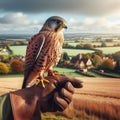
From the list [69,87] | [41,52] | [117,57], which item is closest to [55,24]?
[41,52]

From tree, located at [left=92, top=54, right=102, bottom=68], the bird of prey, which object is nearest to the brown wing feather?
the bird of prey

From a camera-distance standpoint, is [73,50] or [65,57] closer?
[65,57]

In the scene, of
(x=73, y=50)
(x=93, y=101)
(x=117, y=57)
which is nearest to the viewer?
(x=93, y=101)

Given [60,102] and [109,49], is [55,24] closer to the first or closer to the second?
[60,102]

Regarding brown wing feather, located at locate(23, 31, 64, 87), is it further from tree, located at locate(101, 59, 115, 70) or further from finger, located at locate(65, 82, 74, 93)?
tree, located at locate(101, 59, 115, 70)

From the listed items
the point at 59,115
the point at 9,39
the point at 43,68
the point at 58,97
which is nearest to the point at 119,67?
the point at 59,115

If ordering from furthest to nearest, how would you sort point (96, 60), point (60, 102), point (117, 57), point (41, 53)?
point (117, 57), point (96, 60), point (41, 53), point (60, 102)

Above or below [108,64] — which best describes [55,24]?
above

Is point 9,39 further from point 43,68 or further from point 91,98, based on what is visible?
point 43,68
